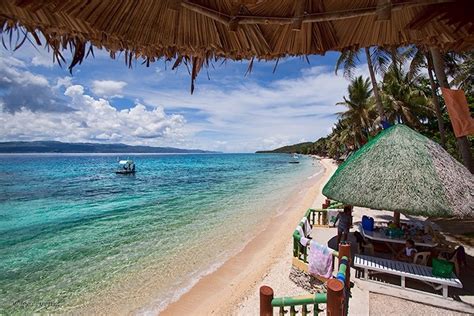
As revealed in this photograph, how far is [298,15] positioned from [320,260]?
4901 millimetres

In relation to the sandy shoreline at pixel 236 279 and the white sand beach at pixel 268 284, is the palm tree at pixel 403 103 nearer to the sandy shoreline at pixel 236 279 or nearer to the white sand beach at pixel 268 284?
the white sand beach at pixel 268 284

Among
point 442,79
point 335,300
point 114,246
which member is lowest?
point 114,246

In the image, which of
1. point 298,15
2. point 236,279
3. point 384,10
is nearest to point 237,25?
point 298,15

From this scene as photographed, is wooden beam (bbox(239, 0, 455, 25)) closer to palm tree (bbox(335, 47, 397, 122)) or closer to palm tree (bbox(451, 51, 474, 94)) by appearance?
palm tree (bbox(335, 47, 397, 122))

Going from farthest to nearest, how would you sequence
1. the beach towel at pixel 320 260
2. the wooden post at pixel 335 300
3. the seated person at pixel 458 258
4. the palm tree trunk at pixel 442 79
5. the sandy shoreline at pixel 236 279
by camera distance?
1. the palm tree trunk at pixel 442 79
2. the sandy shoreline at pixel 236 279
3. the seated person at pixel 458 258
4. the beach towel at pixel 320 260
5. the wooden post at pixel 335 300

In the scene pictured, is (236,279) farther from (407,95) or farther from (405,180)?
(407,95)

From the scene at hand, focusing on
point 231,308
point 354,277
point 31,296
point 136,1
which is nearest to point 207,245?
point 231,308

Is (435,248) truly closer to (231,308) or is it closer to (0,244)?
(231,308)

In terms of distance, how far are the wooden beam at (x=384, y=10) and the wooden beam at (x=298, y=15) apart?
0.54m

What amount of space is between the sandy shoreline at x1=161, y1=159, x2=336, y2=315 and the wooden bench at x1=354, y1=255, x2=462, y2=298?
2575 millimetres

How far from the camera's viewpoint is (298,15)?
2037 millimetres

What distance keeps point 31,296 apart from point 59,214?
11.6 meters

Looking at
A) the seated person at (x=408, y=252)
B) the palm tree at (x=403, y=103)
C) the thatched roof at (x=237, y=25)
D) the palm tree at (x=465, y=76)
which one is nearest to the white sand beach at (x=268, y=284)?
the seated person at (x=408, y=252)

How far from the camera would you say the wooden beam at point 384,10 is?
1946mm
